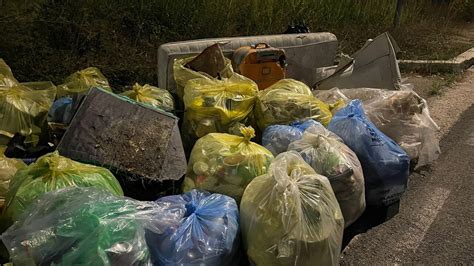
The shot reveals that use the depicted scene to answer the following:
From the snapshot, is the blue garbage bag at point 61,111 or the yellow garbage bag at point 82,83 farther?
the yellow garbage bag at point 82,83

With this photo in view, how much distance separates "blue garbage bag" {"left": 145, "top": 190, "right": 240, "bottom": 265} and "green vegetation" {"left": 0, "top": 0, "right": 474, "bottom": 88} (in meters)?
3.11

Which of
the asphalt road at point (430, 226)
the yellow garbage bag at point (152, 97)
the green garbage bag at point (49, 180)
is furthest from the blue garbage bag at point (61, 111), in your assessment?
the asphalt road at point (430, 226)

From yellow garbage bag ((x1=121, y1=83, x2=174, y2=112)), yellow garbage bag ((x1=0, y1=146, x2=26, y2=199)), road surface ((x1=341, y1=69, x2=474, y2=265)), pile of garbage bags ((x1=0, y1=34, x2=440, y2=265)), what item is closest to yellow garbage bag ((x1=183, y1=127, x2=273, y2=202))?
pile of garbage bags ((x1=0, y1=34, x2=440, y2=265))

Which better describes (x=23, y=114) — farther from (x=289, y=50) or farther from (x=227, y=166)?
(x=289, y=50)

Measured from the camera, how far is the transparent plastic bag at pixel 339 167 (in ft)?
10.3

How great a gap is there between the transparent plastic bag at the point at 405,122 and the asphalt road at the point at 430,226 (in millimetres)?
194

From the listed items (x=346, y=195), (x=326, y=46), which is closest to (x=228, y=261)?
(x=346, y=195)

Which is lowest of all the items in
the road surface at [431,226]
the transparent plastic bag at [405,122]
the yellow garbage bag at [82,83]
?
the road surface at [431,226]

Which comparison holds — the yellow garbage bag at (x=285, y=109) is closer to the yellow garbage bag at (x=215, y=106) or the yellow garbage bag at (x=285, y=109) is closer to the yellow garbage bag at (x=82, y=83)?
the yellow garbage bag at (x=215, y=106)

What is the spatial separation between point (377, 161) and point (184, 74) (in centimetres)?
161

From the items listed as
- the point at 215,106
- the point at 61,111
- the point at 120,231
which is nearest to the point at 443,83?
the point at 215,106

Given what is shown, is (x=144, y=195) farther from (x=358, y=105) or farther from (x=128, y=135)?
(x=358, y=105)

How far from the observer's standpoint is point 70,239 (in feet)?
7.12

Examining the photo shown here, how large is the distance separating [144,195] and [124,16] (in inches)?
157
